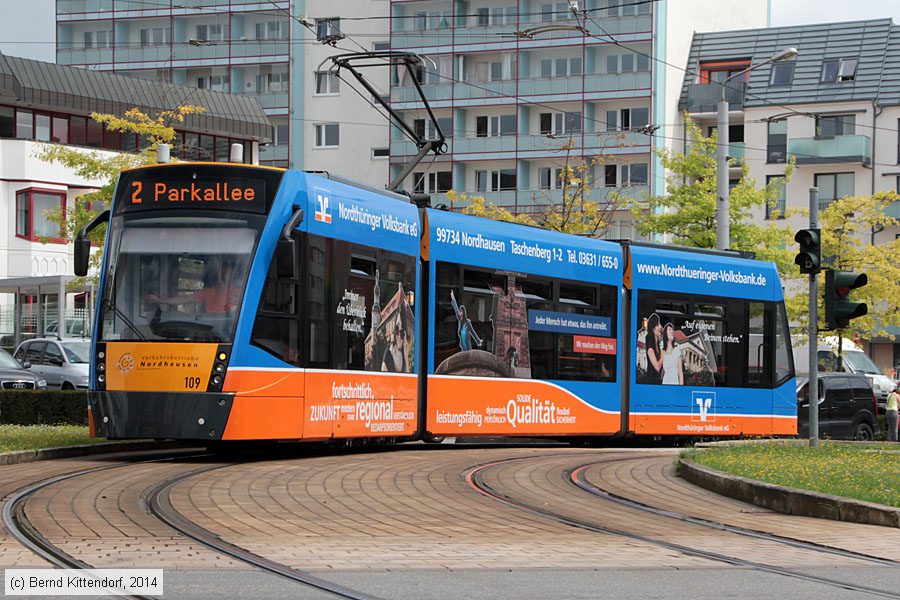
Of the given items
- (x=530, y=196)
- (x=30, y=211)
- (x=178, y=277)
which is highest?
(x=530, y=196)

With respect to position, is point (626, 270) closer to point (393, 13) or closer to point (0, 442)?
point (0, 442)

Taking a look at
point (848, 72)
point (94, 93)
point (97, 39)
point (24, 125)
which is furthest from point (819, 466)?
point (97, 39)

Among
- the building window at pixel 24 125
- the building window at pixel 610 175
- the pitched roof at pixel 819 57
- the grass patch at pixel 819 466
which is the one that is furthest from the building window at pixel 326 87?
the grass patch at pixel 819 466

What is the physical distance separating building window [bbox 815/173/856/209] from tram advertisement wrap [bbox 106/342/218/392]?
55.7 m

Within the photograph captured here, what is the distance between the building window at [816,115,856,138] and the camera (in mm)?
68312

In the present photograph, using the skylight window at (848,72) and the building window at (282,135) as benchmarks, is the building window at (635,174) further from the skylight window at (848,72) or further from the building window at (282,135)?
the building window at (282,135)

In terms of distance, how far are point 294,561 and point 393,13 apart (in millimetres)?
68070

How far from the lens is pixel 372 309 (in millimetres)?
18547

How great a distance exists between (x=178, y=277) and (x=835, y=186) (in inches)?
2222

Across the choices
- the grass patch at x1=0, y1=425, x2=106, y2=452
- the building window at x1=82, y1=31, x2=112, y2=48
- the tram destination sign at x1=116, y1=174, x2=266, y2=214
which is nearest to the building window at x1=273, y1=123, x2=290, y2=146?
the building window at x1=82, y1=31, x2=112, y2=48

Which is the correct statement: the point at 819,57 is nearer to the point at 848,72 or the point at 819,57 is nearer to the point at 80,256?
the point at 848,72

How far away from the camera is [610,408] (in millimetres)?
23125

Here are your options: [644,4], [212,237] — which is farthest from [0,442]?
[644,4]

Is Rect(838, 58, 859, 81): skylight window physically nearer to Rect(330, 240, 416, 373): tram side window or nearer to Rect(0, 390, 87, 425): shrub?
Rect(0, 390, 87, 425): shrub
